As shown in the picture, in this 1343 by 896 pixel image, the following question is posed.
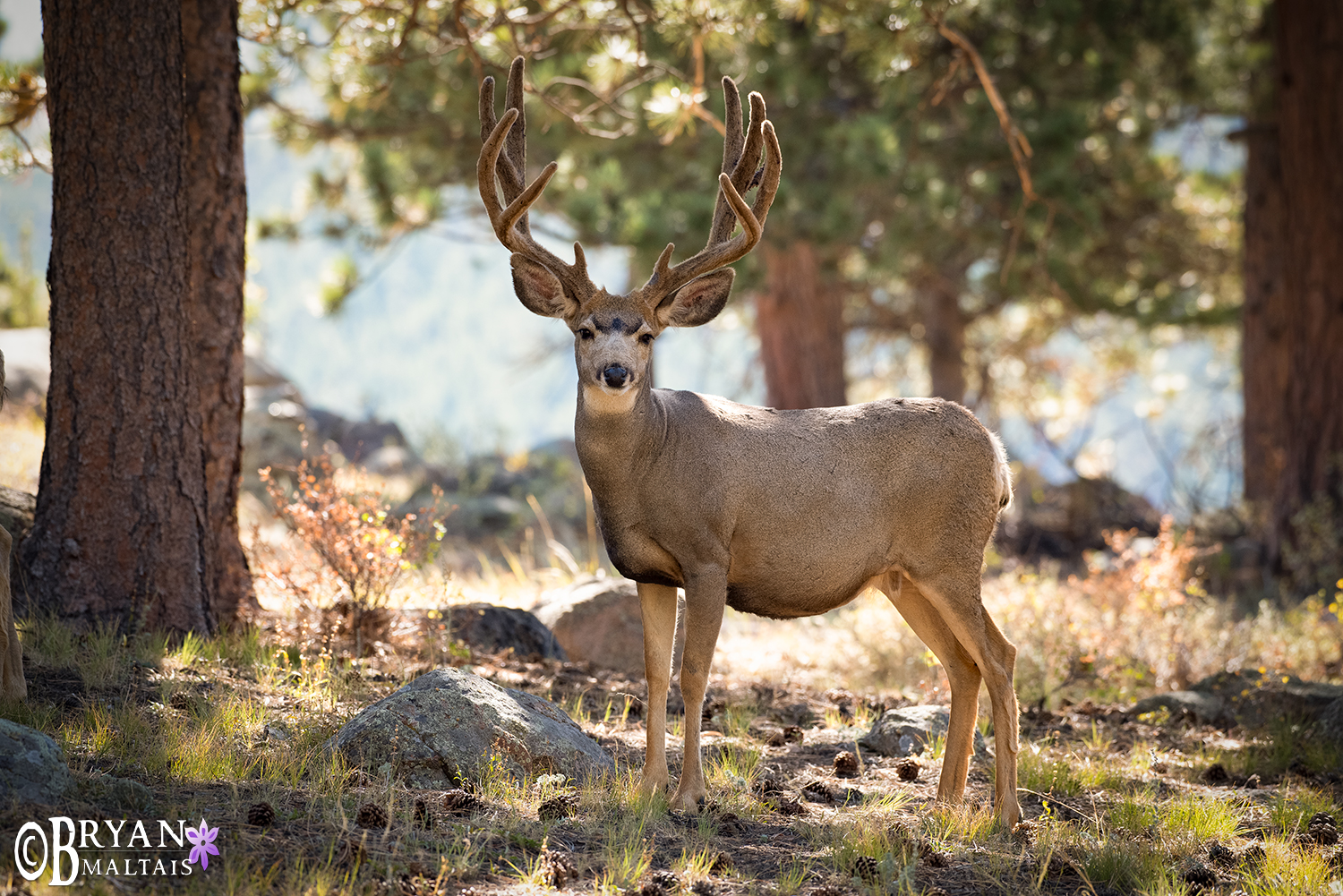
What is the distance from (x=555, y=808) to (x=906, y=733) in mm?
2490

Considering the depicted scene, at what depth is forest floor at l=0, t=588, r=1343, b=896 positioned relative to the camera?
4.01m

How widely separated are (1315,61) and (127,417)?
41.2ft

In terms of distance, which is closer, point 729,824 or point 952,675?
point 729,824

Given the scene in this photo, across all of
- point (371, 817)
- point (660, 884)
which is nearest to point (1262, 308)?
point (660, 884)

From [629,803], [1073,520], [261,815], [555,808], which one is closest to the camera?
→ [261,815]

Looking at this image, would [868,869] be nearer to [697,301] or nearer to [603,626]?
[697,301]

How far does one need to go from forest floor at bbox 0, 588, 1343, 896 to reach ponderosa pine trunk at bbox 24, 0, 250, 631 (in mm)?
464

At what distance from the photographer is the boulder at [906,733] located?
628cm

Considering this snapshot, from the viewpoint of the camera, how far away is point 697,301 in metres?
5.58

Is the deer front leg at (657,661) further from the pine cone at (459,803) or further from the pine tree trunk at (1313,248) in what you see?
the pine tree trunk at (1313,248)

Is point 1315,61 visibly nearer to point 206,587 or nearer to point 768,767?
point 768,767

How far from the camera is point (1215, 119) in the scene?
56.1ft

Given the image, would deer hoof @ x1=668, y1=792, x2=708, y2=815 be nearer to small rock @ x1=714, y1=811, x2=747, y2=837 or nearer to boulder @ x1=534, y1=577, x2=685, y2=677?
small rock @ x1=714, y1=811, x2=747, y2=837

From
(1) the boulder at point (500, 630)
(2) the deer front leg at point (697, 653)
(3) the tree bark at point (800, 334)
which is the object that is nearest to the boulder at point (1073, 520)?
(3) the tree bark at point (800, 334)
